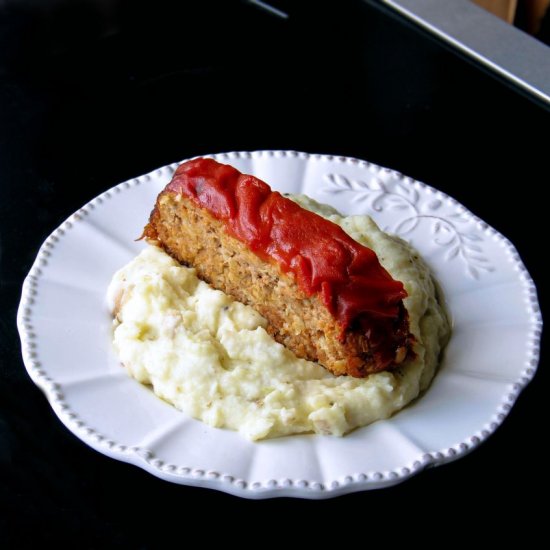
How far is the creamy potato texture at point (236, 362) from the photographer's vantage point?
13.7 ft

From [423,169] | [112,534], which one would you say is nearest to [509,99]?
[423,169]

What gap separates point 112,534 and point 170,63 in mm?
4394

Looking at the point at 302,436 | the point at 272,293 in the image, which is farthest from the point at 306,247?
the point at 302,436

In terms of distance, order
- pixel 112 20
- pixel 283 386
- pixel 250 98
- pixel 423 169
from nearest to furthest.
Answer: pixel 283 386, pixel 423 169, pixel 250 98, pixel 112 20

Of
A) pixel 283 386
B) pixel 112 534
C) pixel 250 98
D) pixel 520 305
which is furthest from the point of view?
pixel 250 98

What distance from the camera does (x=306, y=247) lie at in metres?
4.36

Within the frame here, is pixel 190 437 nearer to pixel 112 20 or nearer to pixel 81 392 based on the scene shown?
pixel 81 392

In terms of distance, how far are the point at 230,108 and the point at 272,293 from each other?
278cm

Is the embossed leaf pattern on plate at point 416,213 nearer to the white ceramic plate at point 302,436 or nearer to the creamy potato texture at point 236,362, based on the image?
the white ceramic plate at point 302,436

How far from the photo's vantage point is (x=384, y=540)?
3.98m

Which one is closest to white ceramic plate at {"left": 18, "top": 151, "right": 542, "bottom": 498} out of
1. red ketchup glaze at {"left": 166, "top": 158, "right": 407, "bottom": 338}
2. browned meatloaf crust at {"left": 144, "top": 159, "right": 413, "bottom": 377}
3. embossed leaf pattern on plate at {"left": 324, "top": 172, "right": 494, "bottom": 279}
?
embossed leaf pattern on plate at {"left": 324, "top": 172, "right": 494, "bottom": 279}

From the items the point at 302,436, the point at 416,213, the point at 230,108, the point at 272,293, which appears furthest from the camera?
the point at 230,108

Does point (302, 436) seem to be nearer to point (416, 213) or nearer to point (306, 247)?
point (306, 247)

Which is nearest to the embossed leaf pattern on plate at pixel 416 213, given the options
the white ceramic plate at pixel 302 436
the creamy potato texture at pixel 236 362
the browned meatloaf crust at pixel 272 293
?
the white ceramic plate at pixel 302 436
